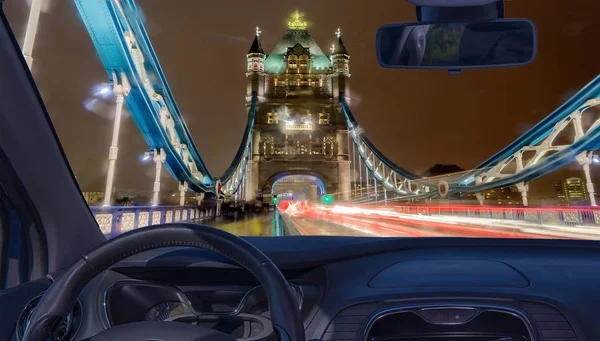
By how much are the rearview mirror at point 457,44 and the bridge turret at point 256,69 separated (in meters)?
52.3

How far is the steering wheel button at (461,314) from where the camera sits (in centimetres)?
158

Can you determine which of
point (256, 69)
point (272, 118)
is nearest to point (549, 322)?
point (272, 118)

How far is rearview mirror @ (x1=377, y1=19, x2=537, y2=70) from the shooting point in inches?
76.3

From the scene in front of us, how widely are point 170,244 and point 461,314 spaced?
1224 millimetres

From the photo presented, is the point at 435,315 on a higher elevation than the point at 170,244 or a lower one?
lower

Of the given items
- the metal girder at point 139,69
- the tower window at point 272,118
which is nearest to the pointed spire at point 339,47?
the tower window at point 272,118

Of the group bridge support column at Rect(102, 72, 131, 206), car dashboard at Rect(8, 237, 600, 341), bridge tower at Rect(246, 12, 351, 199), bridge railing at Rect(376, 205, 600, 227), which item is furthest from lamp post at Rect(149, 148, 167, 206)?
bridge tower at Rect(246, 12, 351, 199)

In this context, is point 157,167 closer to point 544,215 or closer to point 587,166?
point 544,215

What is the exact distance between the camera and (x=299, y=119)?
5334cm

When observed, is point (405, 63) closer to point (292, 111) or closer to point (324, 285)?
point (324, 285)

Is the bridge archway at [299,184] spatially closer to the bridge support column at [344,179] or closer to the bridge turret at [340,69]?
the bridge support column at [344,179]

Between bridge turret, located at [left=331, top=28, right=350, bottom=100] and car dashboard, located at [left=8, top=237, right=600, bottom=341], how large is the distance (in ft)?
170

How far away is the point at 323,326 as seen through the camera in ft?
4.91

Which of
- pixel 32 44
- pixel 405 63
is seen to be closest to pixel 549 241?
pixel 405 63
